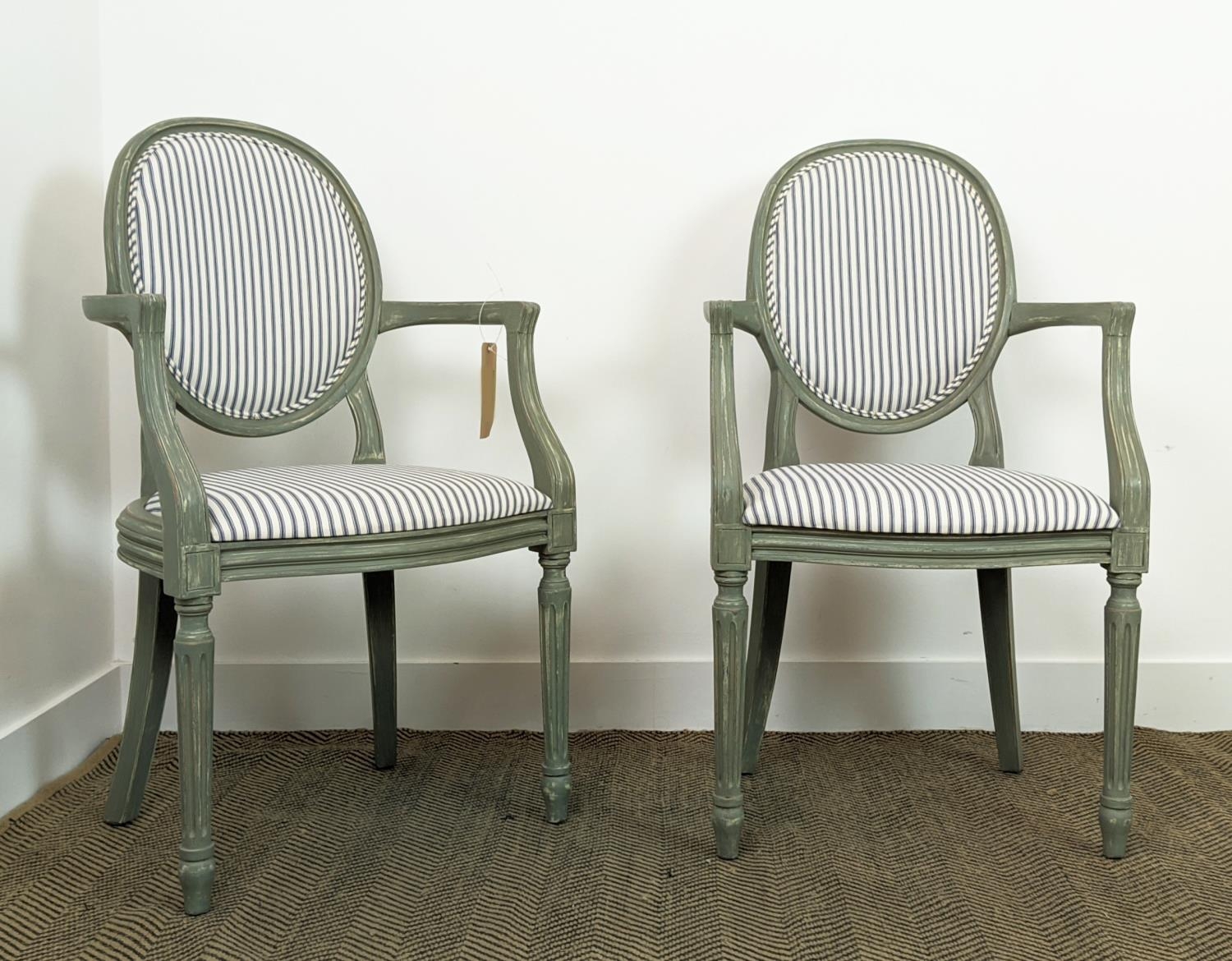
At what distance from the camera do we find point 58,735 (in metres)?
2.02

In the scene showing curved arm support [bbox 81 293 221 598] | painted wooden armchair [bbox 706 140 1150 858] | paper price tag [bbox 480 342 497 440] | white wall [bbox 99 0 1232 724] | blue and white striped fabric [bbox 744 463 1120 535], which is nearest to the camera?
curved arm support [bbox 81 293 221 598]

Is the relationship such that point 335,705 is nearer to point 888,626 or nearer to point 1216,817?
point 888,626

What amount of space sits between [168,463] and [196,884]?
52cm

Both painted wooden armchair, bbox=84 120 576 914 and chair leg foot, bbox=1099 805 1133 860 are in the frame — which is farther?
chair leg foot, bbox=1099 805 1133 860

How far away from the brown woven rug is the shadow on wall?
0.75ft

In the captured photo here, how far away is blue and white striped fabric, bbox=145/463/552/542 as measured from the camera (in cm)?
146

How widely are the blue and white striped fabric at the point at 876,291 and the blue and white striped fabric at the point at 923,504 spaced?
1.12 ft

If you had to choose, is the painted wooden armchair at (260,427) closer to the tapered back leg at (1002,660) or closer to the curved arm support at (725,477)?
the curved arm support at (725,477)

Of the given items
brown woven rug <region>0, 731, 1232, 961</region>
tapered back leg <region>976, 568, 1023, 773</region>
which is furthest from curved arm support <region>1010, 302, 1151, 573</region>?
brown woven rug <region>0, 731, 1232, 961</region>

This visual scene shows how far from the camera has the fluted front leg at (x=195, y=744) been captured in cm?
145

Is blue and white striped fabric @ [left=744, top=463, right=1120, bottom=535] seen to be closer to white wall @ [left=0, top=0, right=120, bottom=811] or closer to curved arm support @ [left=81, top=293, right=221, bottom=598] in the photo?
curved arm support @ [left=81, top=293, right=221, bottom=598]

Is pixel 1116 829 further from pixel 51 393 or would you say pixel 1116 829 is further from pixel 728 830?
pixel 51 393

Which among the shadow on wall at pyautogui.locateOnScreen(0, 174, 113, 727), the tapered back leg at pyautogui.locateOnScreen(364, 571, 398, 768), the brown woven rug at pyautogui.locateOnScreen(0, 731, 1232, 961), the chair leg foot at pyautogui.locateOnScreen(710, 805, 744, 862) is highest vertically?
the shadow on wall at pyautogui.locateOnScreen(0, 174, 113, 727)

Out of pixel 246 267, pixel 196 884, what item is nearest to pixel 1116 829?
pixel 196 884
